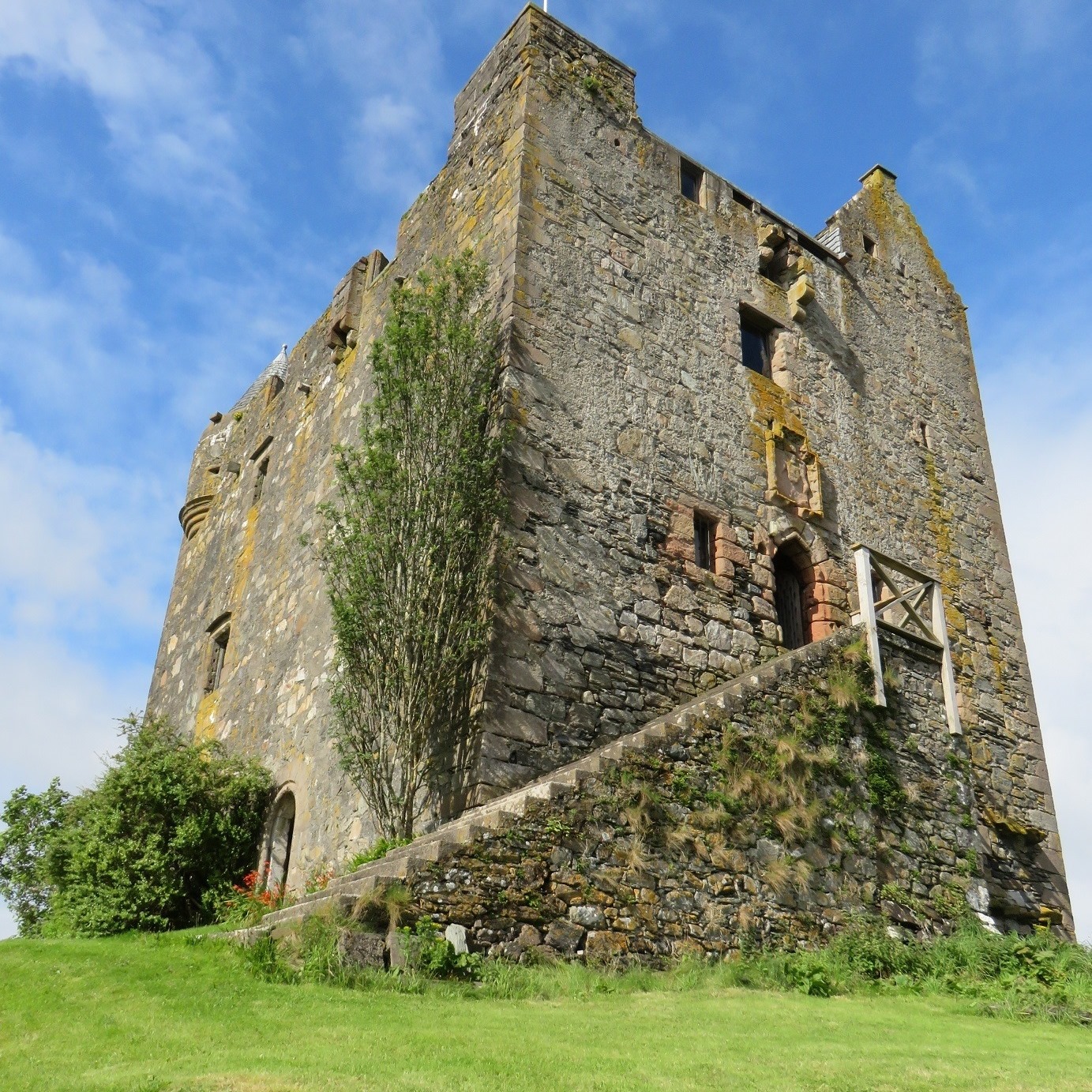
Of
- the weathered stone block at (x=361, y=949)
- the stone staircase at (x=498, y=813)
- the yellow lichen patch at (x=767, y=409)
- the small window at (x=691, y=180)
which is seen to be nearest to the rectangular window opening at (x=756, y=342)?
the yellow lichen patch at (x=767, y=409)

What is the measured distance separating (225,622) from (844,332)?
377 inches

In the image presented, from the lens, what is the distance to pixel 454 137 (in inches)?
540

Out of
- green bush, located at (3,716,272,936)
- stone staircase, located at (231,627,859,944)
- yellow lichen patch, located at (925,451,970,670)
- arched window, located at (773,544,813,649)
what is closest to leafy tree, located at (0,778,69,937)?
green bush, located at (3,716,272,936)

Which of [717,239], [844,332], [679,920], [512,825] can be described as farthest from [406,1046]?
[844,332]

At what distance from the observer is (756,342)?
14.3m

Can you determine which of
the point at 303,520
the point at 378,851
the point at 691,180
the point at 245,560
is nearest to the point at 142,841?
the point at 378,851

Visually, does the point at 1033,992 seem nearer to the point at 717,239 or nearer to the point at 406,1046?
the point at 406,1046

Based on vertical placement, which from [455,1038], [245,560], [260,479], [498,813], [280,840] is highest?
[260,479]

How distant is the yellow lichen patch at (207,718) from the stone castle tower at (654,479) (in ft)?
0.20

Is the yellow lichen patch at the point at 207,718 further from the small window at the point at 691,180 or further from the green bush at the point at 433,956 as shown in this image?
the small window at the point at 691,180

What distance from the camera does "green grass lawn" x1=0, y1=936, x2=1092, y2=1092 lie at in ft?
15.7

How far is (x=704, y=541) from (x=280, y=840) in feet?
18.1

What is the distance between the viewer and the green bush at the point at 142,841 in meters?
10.8

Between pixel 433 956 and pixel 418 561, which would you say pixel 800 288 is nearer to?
pixel 418 561
